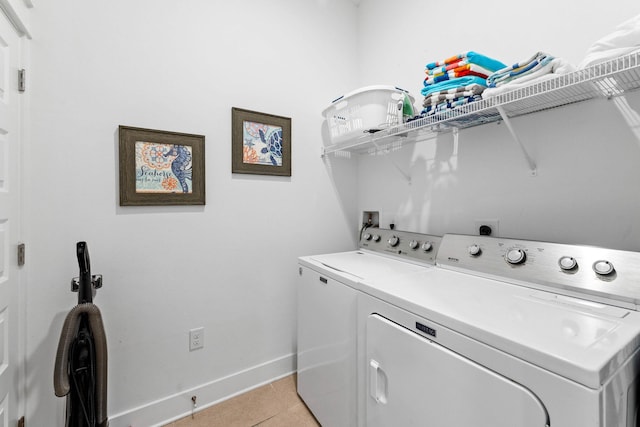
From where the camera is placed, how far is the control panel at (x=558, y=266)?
838 mm

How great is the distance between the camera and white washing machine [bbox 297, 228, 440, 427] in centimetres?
123

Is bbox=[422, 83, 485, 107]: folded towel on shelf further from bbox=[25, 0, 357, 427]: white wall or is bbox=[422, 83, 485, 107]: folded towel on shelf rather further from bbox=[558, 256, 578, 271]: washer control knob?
bbox=[25, 0, 357, 427]: white wall

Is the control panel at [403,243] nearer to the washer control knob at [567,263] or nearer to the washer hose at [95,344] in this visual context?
the washer control knob at [567,263]

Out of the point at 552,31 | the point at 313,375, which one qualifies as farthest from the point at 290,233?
the point at 552,31

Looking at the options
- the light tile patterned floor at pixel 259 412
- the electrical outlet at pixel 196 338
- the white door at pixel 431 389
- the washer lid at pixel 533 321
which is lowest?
the light tile patterned floor at pixel 259 412

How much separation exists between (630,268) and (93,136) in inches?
87.5

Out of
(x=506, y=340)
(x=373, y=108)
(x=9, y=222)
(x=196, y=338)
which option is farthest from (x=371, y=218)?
(x=9, y=222)

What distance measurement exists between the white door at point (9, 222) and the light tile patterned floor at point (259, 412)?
0.77 meters

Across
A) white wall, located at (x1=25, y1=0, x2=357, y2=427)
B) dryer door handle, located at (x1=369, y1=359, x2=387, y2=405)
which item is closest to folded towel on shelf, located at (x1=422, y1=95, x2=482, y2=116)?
white wall, located at (x1=25, y1=0, x2=357, y2=427)

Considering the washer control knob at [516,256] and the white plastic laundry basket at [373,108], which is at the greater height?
the white plastic laundry basket at [373,108]

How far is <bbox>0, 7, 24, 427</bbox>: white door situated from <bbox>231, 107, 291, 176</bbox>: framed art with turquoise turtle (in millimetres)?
937

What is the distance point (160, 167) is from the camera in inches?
59.7

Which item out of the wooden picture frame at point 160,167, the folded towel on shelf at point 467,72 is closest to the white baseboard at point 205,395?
the wooden picture frame at point 160,167

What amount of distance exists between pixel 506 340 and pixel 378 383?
0.54 meters
